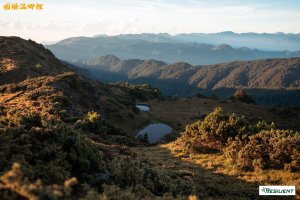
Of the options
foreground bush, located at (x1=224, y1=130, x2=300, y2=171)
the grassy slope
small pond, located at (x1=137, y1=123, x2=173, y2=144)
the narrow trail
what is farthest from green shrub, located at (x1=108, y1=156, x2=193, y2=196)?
the grassy slope

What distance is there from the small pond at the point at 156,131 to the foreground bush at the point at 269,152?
112ft

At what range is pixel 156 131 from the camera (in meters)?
62.3

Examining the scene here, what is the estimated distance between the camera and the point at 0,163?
10.1 m

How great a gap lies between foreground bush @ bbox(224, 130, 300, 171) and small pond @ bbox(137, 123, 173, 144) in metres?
34.0

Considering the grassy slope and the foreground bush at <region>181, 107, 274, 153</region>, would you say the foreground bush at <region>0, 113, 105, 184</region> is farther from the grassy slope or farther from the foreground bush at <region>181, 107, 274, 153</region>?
the grassy slope

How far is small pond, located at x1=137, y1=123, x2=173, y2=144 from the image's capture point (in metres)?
57.1

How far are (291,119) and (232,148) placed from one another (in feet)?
250

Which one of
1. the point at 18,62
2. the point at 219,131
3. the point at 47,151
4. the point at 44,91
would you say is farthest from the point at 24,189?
the point at 18,62

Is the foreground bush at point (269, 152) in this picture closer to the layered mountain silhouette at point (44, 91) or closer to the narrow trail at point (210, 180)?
the narrow trail at point (210, 180)

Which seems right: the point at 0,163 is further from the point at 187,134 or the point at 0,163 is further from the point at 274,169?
the point at 187,134

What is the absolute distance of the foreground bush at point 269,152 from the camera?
19.3 m

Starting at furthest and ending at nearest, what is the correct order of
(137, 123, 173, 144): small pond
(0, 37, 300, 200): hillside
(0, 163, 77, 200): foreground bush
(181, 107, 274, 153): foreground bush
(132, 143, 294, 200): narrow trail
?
(137, 123, 173, 144): small pond, (181, 107, 274, 153): foreground bush, (132, 143, 294, 200): narrow trail, (0, 37, 300, 200): hillside, (0, 163, 77, 200): foreground bush

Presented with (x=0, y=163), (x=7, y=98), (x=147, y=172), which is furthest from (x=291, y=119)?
(x=0, y=163)

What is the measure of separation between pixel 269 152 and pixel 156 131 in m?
42.6
